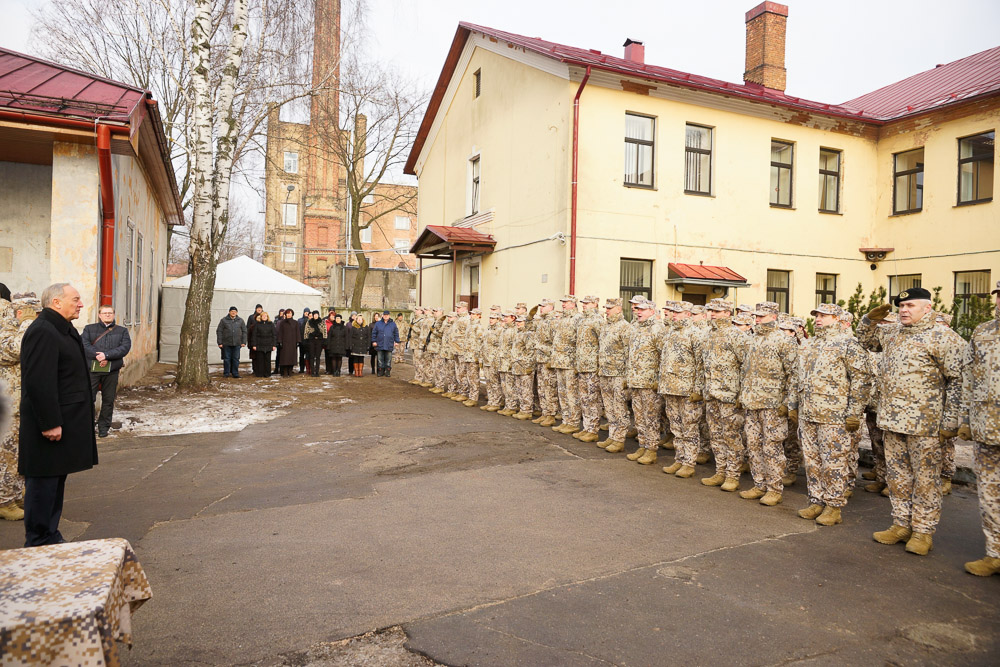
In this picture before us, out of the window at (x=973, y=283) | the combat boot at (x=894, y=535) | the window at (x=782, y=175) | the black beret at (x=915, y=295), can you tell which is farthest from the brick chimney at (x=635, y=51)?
the combat boot at (x=894, y=535)

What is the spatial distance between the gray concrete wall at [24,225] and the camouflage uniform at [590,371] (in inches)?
341

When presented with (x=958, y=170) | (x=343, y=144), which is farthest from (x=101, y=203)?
(x=343, y=144)

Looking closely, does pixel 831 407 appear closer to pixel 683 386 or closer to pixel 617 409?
pixel 683 386

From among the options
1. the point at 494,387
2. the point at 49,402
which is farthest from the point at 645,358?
the point at 49,402

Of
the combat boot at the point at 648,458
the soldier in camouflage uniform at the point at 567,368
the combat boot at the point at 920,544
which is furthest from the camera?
the soldier in camouflage uniform at the point at 567,368

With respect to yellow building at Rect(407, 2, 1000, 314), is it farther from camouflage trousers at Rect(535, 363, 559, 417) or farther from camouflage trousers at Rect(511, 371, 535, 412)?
camouflage trousers at Rect(535, 363, 559, 417)

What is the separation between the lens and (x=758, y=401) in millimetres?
6902

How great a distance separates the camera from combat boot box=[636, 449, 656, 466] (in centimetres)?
852

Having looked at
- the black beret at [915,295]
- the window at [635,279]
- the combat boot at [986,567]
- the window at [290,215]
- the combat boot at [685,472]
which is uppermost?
the window at [290,215]

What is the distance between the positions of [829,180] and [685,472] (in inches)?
547

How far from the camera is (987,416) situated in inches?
197

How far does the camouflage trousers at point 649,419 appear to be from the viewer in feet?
28.4

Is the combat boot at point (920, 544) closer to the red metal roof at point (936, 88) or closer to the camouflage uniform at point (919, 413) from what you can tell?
the camouflage uniform at point (919, 413)

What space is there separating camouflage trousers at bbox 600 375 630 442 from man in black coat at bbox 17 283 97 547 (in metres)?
6.46
